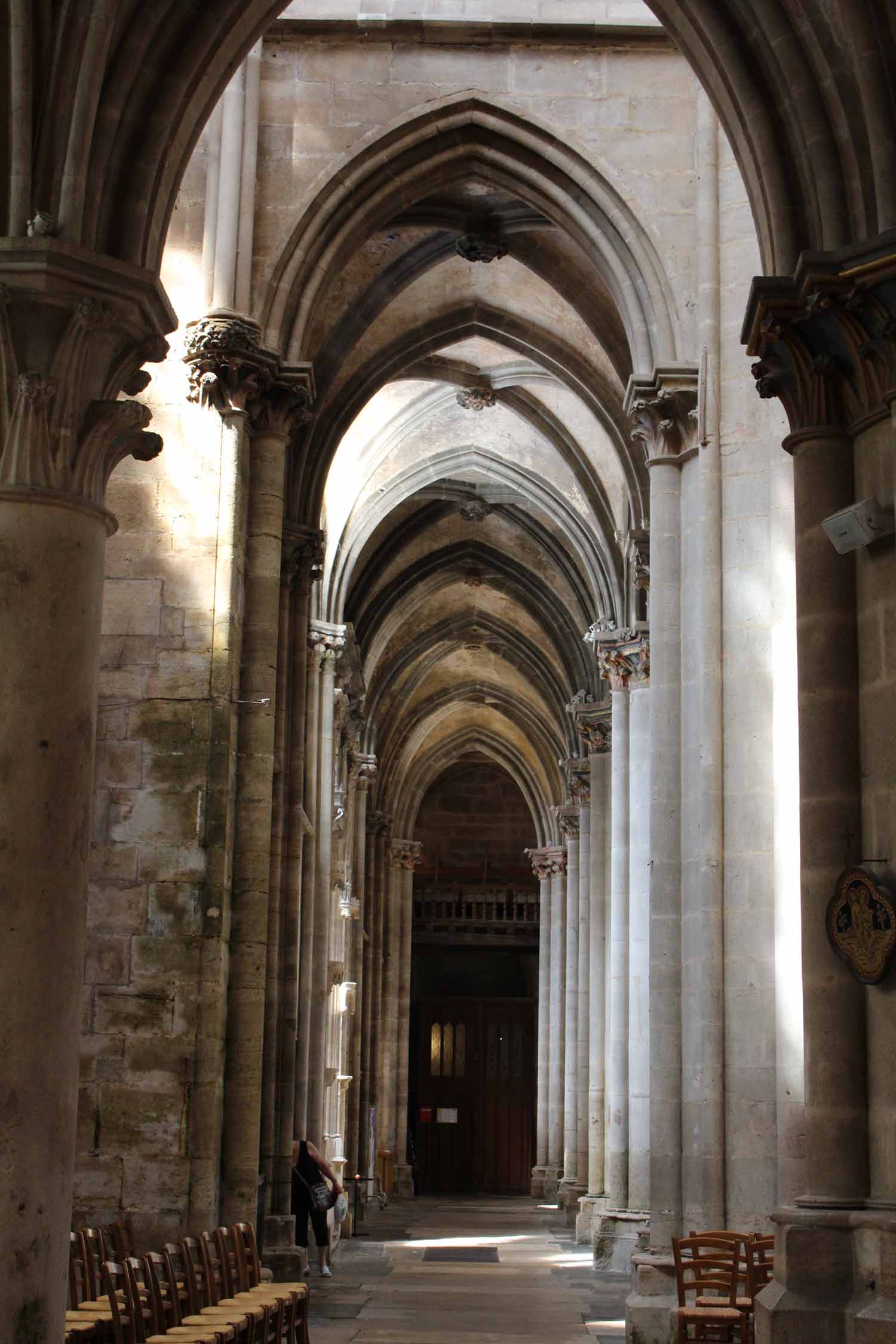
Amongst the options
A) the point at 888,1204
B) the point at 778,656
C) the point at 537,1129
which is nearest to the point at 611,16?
the point at 778,656

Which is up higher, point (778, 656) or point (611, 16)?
point (611, 16)

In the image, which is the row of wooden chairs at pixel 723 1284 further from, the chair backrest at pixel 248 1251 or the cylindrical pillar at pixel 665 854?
the chair backrest at pixel 248 1251

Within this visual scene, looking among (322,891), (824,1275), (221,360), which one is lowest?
(824,1275)

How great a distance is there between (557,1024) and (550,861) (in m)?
2.92

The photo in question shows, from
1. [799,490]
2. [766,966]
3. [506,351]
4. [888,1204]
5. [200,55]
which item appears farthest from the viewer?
[506,351]

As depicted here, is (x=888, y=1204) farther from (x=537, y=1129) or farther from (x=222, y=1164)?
(x=537, y=1129)

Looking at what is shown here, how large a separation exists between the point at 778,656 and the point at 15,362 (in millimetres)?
5652

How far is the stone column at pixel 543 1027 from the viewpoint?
30562 mm

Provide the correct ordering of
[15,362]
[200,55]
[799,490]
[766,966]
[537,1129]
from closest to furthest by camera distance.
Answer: [15,362]
[799,490]
[200,55]
[766,966]
[537,1129]

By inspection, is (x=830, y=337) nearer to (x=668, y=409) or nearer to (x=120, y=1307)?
(x=120, y=1307)

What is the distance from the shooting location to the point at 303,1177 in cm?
1454

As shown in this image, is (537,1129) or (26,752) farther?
(537,1129)

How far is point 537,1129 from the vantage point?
3145cm

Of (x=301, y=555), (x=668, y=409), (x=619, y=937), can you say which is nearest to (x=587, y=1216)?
(x=619, y=937)
